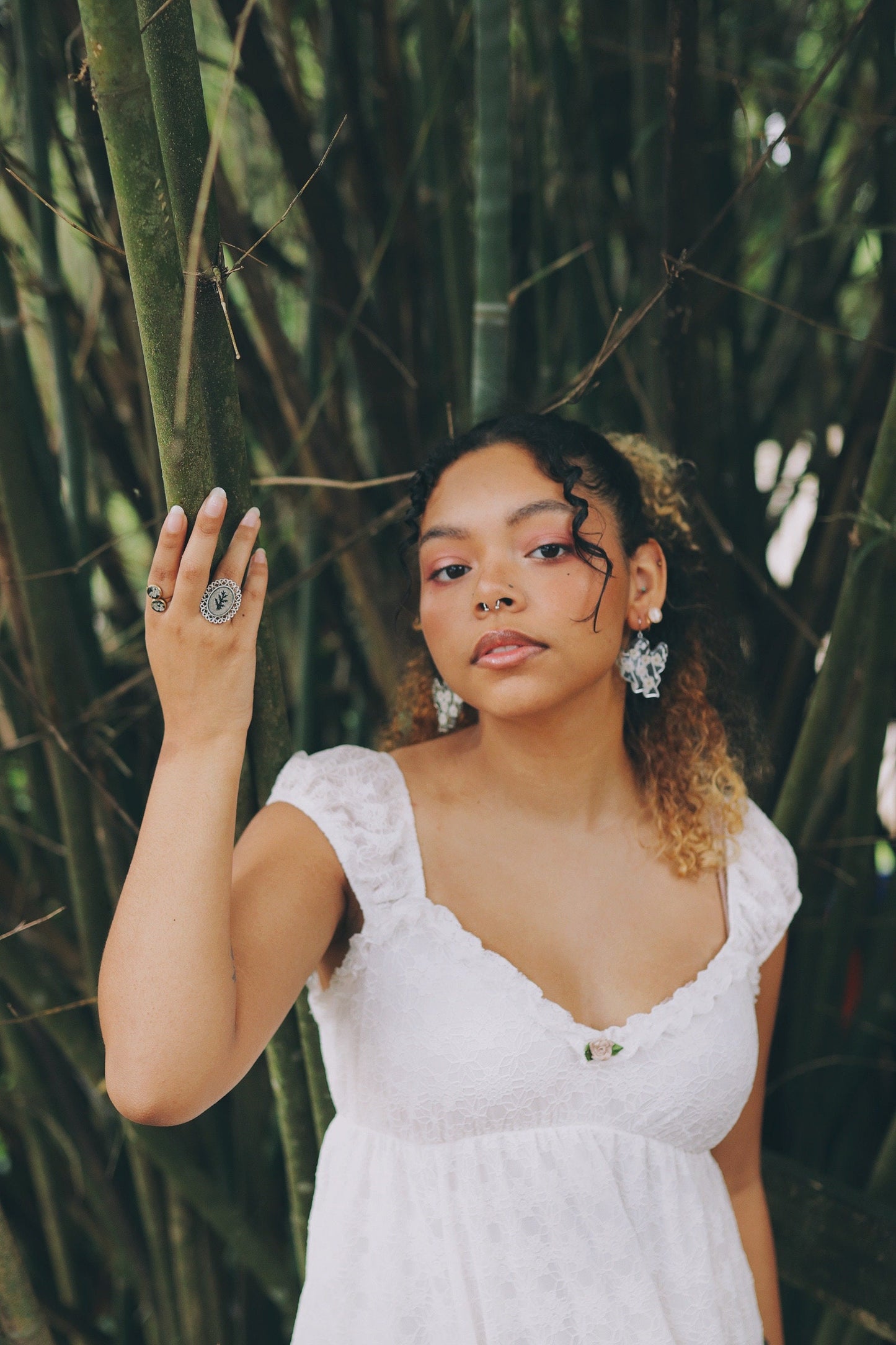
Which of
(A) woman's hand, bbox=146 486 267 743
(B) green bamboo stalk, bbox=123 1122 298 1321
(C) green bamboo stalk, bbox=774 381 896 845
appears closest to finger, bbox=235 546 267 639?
(A) woman's hand, bbox=146 486 267 743

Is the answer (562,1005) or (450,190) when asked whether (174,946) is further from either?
(450,190)

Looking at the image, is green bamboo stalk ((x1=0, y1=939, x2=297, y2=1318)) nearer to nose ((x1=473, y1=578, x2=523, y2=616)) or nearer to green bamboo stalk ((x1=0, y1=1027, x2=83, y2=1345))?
green bamboo stalk ((x1=0, y1=1027, x2=83, y2=1345))

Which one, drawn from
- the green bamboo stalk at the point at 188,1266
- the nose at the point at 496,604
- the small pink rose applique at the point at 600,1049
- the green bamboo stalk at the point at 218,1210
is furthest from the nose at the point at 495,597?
the green bamboo stalk at the point at 188,1266

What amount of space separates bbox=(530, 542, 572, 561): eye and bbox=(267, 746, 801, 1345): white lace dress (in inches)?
8.7

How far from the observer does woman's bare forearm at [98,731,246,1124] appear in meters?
0.59

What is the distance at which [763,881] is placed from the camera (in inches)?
38.8

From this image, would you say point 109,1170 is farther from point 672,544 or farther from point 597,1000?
point 672,544

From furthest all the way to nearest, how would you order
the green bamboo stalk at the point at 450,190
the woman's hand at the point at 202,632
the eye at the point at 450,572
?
the green bamboo stalk at the point at 450,190, the eye at the point at 450,572, the woman's hand at the point at 202,632

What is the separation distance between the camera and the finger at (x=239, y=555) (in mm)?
596

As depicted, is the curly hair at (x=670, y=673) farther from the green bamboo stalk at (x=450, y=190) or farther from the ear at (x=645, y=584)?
the green bamboo stalk at (x=450, y=190)

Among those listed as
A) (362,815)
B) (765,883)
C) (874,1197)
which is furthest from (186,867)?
(874,1197)

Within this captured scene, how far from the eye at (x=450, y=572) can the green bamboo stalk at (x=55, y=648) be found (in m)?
0.32

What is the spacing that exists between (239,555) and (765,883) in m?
0.61

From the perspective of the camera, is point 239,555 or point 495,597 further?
point 495,597
